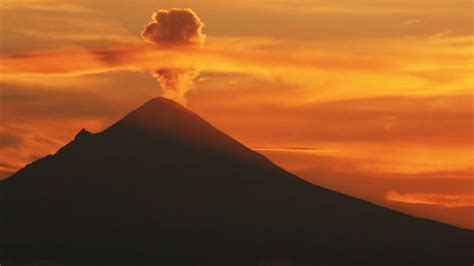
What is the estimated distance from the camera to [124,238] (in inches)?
6166

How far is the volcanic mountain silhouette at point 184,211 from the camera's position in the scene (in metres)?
152

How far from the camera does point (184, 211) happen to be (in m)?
165

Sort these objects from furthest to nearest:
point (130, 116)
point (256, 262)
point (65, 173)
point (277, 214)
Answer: point (130, 116)
point (65, 173)
point (277, 214)
point (256, 262)

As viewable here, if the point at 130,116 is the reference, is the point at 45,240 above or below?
below

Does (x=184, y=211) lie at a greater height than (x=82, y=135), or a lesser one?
lesser

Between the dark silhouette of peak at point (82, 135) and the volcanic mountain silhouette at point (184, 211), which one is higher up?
the dark silhouette of peak at point (82, 135)

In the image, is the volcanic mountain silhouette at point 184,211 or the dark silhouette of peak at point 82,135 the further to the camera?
the dark silhouette of peak at point 82,135

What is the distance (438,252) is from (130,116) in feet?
193

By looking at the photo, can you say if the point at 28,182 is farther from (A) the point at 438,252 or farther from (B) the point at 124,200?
(A) the point at 438,252

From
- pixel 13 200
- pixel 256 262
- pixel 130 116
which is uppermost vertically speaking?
pixel 130 116

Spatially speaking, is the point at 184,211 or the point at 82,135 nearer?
the point at 184,211

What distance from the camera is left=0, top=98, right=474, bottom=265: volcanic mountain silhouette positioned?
15200 centimetres

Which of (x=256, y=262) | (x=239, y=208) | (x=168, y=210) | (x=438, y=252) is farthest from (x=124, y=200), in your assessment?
(x=438, y=252)

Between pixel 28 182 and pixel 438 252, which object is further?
pixel 28 182
